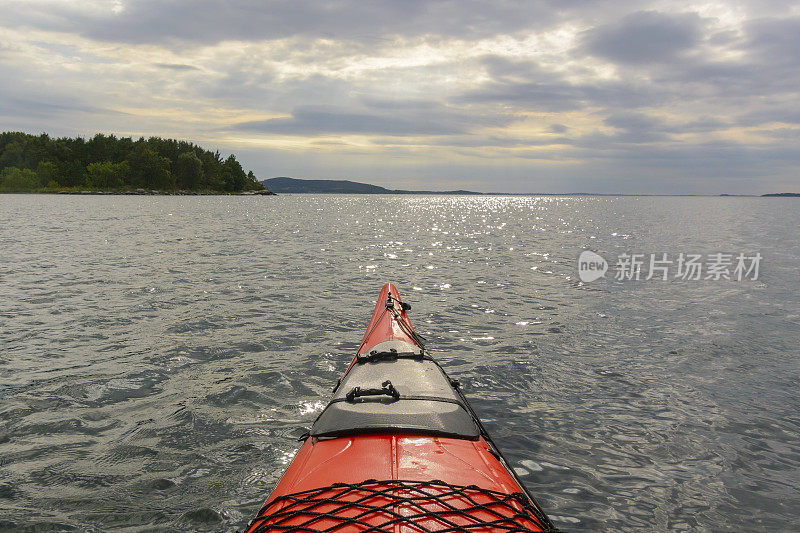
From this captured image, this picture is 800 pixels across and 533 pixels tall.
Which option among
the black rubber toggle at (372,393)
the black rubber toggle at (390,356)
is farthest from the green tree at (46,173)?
the black rubber toggle at (372,393)

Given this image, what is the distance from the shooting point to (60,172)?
113 meters

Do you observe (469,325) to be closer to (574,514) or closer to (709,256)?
(574,514)

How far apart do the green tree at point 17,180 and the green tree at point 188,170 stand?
105 ft

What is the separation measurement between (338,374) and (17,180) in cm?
13224

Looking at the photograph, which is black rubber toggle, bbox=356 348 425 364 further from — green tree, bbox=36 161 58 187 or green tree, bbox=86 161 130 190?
green tree, bbox=36 161 58 187

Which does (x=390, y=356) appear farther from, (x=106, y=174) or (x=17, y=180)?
(x=17, y=180)

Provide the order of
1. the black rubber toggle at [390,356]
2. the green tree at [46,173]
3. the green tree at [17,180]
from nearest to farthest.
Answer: the black rubber toggle at [390,356] < the green tree at [17,180] < the green tree at [46,173]

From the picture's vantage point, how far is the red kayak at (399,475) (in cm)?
314

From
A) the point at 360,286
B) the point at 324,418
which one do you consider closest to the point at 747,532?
the point at 324,418

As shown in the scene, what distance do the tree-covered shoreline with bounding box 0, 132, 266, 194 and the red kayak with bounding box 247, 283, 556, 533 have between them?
433ft

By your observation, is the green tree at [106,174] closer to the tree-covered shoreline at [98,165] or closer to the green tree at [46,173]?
the tree-covered shoreline at [98,165]

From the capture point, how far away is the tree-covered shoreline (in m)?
109

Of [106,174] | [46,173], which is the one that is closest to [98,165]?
[106,174]

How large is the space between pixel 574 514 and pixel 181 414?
5.19m
